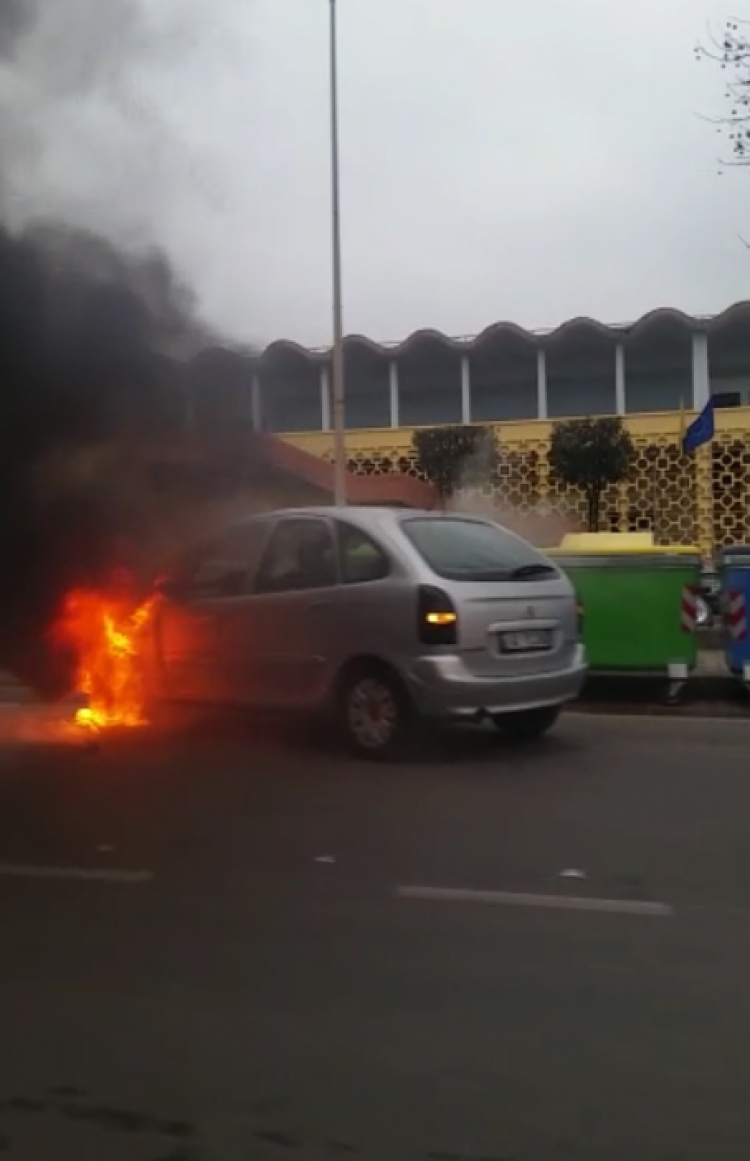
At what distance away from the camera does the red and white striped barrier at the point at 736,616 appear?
11.2 m

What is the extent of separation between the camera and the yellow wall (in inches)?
1085

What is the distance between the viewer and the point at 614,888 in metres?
5.62

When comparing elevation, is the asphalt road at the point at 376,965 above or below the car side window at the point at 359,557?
below

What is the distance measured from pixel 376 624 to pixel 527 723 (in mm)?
1522

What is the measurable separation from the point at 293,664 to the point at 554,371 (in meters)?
24.7

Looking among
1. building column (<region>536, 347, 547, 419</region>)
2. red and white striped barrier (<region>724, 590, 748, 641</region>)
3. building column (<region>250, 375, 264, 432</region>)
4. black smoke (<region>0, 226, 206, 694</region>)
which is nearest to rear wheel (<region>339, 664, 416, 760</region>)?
black smoke (<region>0, 226, 206, 694</region>)

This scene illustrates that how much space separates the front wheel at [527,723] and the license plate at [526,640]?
0.67 m

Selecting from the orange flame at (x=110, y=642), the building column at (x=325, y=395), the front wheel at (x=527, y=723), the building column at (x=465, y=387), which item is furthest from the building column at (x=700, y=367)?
the orange flame at (x=110, y=642)

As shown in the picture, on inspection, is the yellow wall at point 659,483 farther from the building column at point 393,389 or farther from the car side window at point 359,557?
the car side window at point 359,557

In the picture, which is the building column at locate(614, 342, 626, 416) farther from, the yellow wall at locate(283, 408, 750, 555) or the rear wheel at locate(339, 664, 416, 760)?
the rear wheel at locate(339, 664, 416, 760)

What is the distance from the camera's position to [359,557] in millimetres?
8539

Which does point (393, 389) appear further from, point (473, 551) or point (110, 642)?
point (473, 551)

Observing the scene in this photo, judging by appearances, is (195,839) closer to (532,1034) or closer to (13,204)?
(532,1034)

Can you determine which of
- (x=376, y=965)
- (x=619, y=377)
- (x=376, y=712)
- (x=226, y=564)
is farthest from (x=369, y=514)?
(x=619, y=377)
